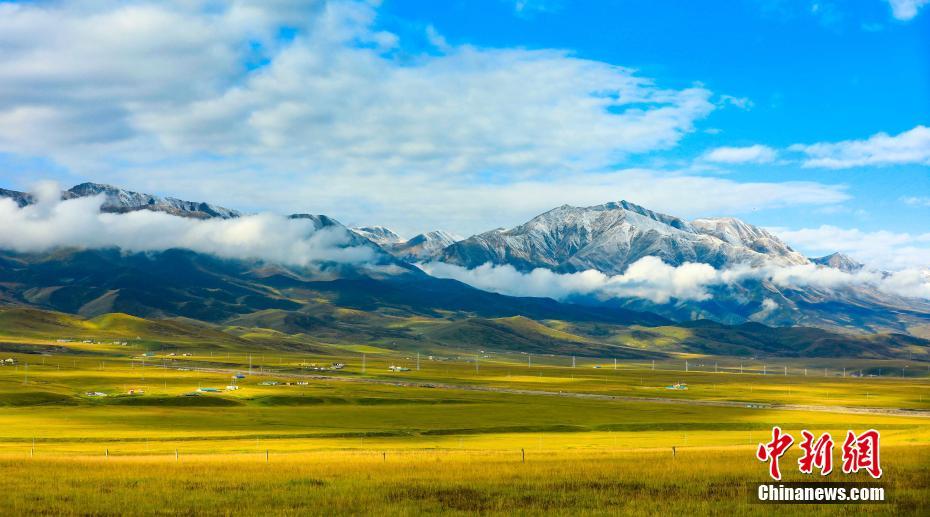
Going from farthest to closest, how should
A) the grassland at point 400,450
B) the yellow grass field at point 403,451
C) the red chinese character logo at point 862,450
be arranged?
the grassland at point 400,450
the yellow grass field at point 403,451
the red chinese character logo at point 862,450

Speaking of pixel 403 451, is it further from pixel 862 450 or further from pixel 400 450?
pixel 862 450

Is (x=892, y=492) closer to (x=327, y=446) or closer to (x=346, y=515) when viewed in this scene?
(x=346, y=515)

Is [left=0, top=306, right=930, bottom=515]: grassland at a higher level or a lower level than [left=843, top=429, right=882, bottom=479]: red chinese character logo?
lower

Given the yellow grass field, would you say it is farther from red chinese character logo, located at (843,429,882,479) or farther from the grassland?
red chinese character logo, located at (843,429,882,479)

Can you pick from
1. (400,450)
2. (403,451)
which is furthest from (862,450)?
(400,450)

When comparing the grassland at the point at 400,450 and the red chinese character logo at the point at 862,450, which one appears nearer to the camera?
the red chinese character logo at the point at 862,450

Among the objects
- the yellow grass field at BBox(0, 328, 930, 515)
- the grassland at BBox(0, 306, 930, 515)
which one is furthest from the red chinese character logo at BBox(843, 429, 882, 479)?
the yellow grass field at BBox(0, 328, 930, 515)

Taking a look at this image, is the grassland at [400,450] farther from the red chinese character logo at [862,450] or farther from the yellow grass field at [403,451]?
the red chinese character logo at [862,450]

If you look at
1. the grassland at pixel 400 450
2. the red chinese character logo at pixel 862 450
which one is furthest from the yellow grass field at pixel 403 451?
the red chinese character logo at pixel 862 450

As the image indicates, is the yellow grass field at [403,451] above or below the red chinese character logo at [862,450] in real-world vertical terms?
below

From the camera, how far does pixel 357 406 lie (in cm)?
16238

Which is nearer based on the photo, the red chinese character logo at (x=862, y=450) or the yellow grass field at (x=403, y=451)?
the red chinese character logo at (x=862, y=450)

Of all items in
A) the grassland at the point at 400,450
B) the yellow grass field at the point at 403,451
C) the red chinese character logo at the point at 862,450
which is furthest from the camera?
the grassland at the point at 400,450

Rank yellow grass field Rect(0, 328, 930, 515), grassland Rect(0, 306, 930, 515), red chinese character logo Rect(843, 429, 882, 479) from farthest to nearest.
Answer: grassland Rect(0, 306, 930, 515)
yellow grass field Rect(0, 328, 930, 515)
red chinese character logo Rect(843, 429, 882, 479)
